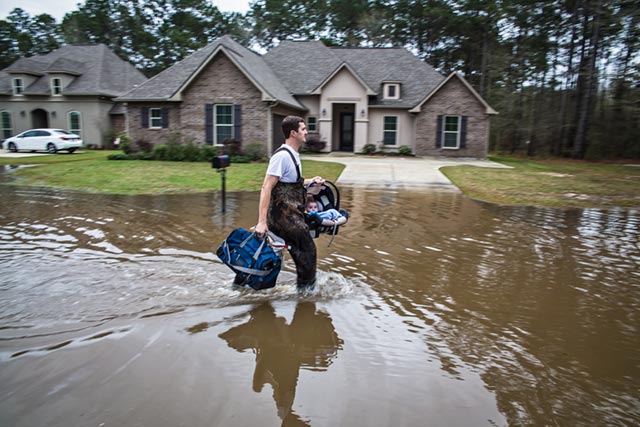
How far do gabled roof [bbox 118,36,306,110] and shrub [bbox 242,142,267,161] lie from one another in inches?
82.7

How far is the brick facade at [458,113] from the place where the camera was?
24656mm

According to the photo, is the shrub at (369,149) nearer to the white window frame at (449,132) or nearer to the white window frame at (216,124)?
the white window frame at (449,132)

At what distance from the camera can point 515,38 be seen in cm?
3431

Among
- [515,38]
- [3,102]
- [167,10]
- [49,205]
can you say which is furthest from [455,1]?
[49,205]

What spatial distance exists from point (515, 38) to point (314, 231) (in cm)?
3530

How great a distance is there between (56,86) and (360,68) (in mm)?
19538

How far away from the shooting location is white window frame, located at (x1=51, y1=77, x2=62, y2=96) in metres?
29.9

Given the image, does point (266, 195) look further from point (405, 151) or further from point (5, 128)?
point (5, 128)

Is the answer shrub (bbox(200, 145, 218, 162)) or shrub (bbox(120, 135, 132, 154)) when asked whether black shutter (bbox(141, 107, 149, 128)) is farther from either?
shrub (bbox(200, 145, 218, 162))

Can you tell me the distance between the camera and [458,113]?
24.9 meters

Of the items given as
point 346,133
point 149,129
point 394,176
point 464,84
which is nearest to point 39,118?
point 149,129

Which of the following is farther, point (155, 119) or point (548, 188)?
point (155, 119)

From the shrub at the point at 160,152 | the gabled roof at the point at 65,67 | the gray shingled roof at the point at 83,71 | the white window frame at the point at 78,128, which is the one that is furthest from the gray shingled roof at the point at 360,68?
the gabled roof at the point at 65,67

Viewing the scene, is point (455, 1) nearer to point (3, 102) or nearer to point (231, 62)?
point (231, 62)
